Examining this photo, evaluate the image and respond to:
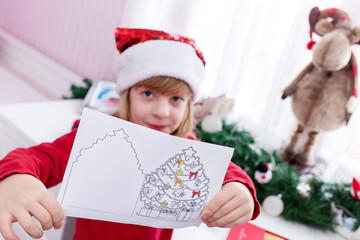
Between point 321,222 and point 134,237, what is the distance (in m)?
0.51

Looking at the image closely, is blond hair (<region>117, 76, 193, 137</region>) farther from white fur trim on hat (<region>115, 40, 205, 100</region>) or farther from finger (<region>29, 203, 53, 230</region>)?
finger (<region>29, 203, 53, 230</region>)

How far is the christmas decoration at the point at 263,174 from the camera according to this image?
91 cm

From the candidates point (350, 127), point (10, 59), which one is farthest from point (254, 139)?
point (10, 59)

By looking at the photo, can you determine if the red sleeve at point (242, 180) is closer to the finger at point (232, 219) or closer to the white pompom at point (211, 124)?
Result: the finger at point (232, 219)

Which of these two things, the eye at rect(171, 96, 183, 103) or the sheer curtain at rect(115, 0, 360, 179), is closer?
the eye at rect(171, 96, 183, 103)

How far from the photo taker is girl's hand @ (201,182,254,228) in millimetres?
565

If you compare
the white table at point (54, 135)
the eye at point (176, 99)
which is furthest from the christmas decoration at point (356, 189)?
the eye at point (176, 99)

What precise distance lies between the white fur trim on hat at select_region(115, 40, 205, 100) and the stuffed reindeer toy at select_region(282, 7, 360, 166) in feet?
1.22

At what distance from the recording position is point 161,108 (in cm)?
72

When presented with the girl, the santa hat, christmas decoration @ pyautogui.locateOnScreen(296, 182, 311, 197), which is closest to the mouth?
the girl

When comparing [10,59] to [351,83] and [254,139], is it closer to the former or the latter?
[254,139]

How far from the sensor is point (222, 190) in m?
0.58

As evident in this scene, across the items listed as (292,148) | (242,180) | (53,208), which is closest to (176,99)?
(242,180)

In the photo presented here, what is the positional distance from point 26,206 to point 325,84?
33.4 inches
